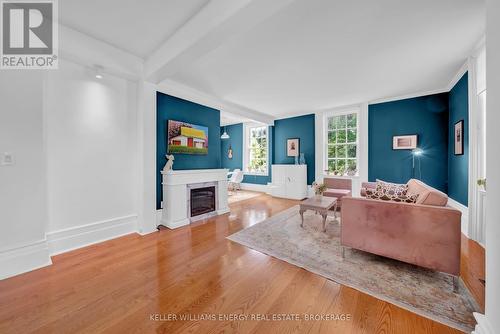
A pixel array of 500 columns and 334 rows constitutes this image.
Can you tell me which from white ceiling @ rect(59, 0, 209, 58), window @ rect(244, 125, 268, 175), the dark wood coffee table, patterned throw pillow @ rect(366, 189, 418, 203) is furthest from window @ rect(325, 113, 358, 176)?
white ceiling @ rect(59, 0, 209, 58)

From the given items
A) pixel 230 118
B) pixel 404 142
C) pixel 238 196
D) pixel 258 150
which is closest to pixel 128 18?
pixel 230 118

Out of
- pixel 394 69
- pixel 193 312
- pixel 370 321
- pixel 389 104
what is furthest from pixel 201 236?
pixel 389 104

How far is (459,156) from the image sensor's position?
3.48 metres

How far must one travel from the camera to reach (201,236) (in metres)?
3.10

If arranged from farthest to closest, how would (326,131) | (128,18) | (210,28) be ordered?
(326,131)
(128,18)
(210,28)

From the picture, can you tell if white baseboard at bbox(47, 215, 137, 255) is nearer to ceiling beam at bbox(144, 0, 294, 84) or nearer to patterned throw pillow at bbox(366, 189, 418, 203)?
ceiling beam at bbox(144, 0, 294, 84)

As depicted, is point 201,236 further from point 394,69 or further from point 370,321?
point 394,69

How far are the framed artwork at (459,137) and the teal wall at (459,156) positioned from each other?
78 millimetres

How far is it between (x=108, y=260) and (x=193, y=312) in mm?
1527

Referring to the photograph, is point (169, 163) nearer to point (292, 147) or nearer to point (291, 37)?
point (291, 37)

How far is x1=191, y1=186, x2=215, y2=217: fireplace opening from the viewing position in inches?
154

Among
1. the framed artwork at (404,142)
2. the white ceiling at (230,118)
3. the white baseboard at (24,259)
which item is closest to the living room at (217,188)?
the white baseboard at (24,259)

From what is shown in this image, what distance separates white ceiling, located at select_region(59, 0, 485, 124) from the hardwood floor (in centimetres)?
254

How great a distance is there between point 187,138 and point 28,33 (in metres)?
2.46
